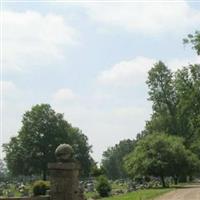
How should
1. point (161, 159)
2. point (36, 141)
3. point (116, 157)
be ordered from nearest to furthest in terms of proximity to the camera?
point (161, 159) → point (36, 141) → point (116, 157)

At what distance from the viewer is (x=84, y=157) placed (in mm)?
98312

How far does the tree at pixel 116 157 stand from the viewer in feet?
522

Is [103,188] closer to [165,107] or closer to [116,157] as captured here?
[165,107]

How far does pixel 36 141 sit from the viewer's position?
281ft

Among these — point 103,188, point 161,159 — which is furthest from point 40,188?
point 161,159

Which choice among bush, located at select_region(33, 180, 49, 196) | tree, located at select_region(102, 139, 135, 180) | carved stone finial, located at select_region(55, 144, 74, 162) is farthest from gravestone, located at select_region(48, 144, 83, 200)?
tree, located at select_region(102, 139, 135, 180)

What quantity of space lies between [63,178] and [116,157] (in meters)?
158

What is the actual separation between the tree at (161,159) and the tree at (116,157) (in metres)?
91.3

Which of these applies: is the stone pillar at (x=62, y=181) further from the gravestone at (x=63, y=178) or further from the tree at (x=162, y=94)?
the tree at (x=162, y=94)

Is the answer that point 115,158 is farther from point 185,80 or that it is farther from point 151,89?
point 185,80

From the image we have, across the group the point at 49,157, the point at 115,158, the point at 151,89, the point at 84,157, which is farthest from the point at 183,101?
the point at 115,158

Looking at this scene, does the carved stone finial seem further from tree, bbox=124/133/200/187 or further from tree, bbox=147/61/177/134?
tree, bbox=147/61/177/134

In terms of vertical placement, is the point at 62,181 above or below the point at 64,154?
below

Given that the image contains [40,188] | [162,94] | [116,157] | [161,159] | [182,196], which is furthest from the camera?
[116,157]
